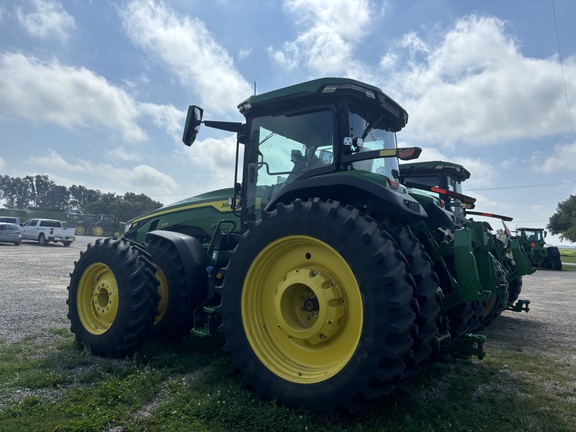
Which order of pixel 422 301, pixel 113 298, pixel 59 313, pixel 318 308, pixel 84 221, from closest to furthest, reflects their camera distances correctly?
pixel 422 301 < pixel 318 308 < pixel 113 298 < pixel 59 313 < pixel 84 221

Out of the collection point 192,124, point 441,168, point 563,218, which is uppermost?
point 563,218

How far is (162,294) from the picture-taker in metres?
4.63

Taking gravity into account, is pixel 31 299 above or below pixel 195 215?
below

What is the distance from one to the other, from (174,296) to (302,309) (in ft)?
5.90

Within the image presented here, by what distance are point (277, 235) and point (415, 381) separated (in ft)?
6.42

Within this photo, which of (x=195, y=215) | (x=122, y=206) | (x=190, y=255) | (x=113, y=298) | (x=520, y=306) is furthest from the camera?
(x=122, y=206)

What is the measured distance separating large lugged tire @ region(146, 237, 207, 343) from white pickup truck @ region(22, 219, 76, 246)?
27.3m

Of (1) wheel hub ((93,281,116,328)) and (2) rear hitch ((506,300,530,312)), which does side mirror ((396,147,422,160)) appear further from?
(2) rear hitch ((506,300,530,312))

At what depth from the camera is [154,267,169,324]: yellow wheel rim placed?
4578 mm

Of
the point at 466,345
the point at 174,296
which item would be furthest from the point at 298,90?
the point at 466,345

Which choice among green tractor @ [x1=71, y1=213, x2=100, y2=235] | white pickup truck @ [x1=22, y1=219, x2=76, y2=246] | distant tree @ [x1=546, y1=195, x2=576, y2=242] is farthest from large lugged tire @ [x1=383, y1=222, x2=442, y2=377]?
distant tree @ [x1=546, y1=195, x2=576, y2=242]

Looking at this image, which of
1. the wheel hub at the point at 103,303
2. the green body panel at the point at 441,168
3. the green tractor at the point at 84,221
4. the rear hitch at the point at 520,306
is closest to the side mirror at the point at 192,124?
the wheel hub at the point at 103,303

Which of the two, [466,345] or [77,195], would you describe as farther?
[77,195]

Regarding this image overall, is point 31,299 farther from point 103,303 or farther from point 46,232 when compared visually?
point 46,232
